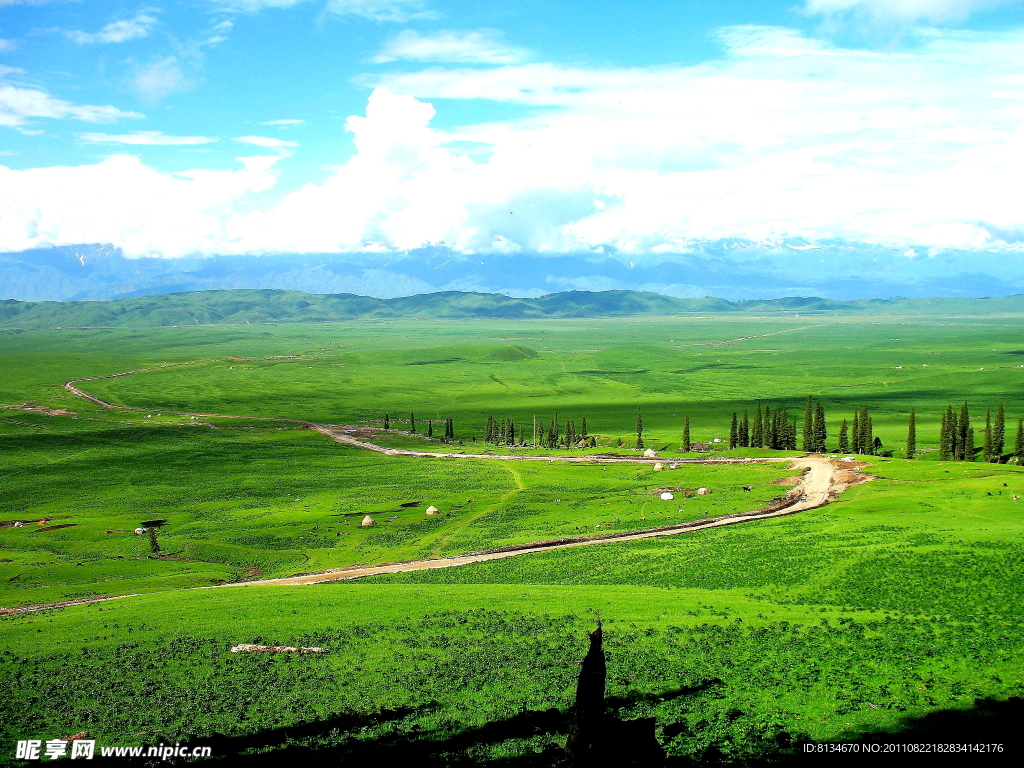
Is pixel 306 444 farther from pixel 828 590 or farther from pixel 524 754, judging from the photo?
pixel 524 754

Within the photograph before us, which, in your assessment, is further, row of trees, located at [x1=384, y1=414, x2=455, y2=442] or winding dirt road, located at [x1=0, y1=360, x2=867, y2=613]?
row of trees, located at [x1=384, y1=414, x2=455, y2=442]

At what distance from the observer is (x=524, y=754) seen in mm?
21875

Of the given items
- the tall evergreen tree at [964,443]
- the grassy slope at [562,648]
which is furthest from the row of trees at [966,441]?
the grassy slope at [562,648]

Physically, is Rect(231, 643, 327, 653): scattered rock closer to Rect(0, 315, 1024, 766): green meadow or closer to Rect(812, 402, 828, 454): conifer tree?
Rect(0, 315, 1024, 766): green meadow

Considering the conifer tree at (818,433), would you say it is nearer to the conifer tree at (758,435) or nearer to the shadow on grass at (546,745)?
the conifer tree at (758,435)

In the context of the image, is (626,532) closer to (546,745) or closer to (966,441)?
(546,745)

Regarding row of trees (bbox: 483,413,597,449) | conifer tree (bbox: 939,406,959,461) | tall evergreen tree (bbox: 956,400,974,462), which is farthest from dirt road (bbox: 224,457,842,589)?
row of trees (bbox: 483,413,597,449)

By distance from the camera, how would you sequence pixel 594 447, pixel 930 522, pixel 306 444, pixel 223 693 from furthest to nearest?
pixel 306 444 → pixel 594 447 → pixel 930 522 → pixel 223 693

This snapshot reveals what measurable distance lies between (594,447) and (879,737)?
9825 cm

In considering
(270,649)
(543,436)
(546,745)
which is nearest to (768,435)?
(543,436)

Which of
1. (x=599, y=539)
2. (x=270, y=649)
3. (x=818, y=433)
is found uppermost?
(x=818, y=433)

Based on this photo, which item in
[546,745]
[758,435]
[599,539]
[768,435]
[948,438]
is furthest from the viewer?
[758,435]

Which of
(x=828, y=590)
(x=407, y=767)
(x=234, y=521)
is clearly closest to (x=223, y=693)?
(x=407, y=767)

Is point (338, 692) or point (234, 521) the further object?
point (234, 521)
